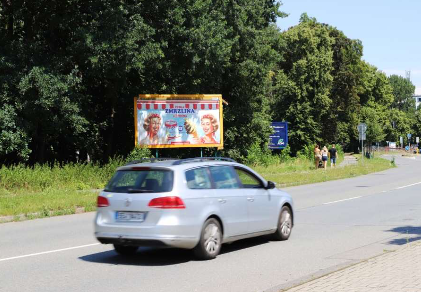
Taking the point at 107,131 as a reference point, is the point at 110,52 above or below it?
above

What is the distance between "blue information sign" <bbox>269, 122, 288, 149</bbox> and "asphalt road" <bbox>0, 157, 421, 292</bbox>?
116 feet

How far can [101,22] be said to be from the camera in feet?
87.2

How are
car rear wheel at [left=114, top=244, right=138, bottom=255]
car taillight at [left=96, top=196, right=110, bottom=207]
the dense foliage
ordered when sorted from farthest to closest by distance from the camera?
the dense foliage, car rear wheel at [left=114, top=244, right=138, bottom=255], car taillight at [left=96, top=196, right=110, bottom=207]

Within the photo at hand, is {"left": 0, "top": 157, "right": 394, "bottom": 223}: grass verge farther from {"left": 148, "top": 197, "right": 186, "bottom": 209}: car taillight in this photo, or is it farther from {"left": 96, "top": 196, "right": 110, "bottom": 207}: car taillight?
{"left": 148, "top": 197, "right": 186, "bottom": 209}: car taillight

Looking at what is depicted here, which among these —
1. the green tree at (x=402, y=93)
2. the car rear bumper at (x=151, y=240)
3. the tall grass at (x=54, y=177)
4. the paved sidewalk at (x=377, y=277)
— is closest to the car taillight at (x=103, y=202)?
the car rear bumper at (x=151, y=240)

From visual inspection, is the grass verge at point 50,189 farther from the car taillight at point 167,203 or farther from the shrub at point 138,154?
the car taillight at point 167,203

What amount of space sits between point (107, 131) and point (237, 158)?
8205mm

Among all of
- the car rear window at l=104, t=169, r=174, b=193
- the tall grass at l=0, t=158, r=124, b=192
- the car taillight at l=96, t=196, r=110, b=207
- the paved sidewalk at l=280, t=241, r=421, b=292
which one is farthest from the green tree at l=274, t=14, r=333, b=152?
the paved sidewalk at l=280, t=241, r=421, b=292

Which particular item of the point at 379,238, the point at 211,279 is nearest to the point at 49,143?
the point at 379,238

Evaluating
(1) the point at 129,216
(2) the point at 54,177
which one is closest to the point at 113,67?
(2) the point at 54,177

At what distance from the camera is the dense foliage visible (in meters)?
25.8

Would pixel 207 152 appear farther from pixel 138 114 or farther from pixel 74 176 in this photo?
pixel 74 176

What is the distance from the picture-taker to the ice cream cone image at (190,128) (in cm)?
3070

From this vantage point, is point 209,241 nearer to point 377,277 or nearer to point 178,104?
point 377,277
